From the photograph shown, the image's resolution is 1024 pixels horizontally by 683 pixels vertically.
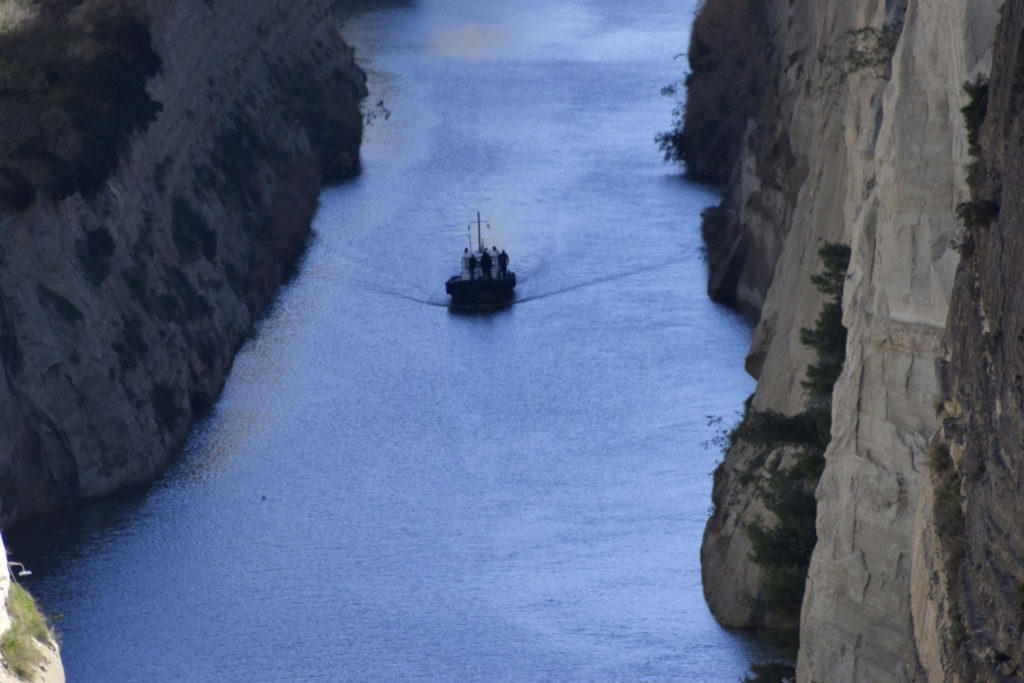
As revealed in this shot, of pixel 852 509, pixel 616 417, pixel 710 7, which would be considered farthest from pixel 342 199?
pixel 852 509

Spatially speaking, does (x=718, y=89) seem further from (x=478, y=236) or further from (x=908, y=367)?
(x=908, y=367)

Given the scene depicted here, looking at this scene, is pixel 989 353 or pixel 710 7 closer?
pixel 989 353

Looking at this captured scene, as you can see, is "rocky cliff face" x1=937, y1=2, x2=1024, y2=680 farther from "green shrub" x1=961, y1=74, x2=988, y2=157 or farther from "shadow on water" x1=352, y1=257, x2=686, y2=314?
"shadow on water" x1=352, y1=257, x2=686, y2=314

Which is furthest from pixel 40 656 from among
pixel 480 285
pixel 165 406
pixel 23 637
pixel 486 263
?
pixel 486 263

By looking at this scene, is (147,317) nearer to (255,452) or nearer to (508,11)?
(255,452)

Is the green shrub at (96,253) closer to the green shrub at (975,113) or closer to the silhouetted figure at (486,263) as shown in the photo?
the silhouetted figure at (486,263)
